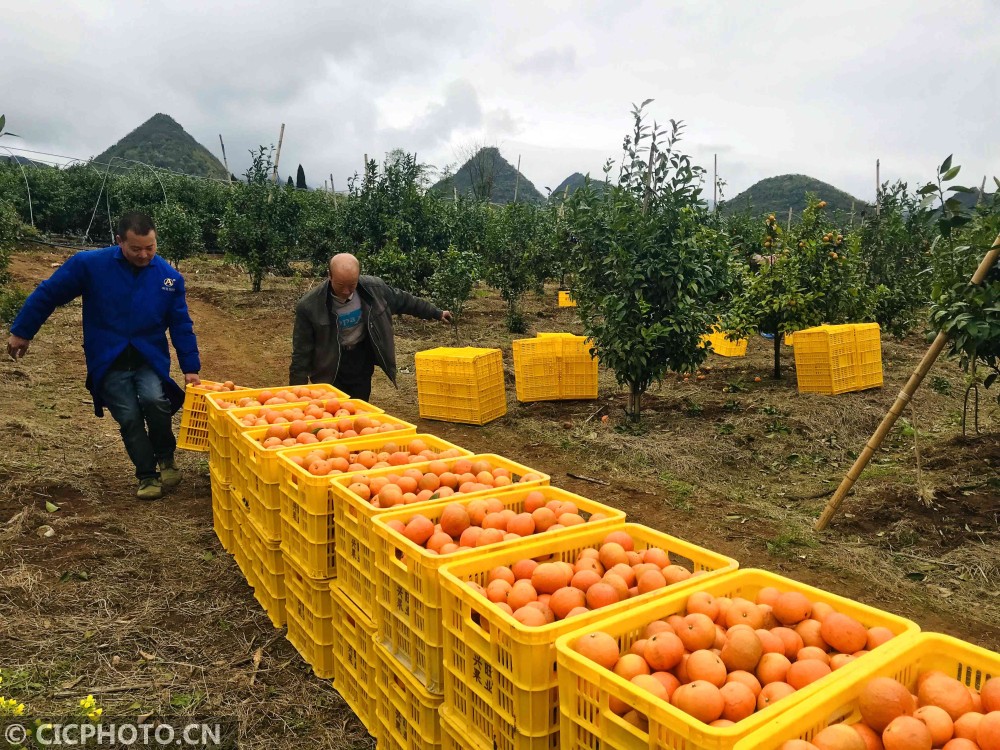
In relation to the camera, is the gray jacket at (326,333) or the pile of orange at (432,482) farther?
the gray jacket at (326,333)

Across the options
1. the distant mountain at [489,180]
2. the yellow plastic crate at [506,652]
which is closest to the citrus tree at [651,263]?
the yellow plastic crate at [506,652]

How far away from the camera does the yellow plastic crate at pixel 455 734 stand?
2111 millimetres

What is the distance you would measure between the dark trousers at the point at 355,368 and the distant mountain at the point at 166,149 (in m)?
65.2

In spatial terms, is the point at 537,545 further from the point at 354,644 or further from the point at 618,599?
the point at 354,644

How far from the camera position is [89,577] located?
14.2 ft

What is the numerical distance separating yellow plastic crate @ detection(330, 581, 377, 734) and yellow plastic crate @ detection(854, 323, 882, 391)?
8.22m

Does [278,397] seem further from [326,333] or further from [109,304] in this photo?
[109,304]

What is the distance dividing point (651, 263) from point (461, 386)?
9.26 ft

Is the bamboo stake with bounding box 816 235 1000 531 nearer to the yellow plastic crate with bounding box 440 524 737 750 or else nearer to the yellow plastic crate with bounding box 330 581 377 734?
the yellow plastic crate with bounding box 440 524 737 750

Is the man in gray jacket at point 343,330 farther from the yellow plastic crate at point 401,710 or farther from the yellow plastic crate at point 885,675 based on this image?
the yellow plastic crate at point 885,675

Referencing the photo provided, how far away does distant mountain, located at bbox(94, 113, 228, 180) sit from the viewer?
67438 millimetres

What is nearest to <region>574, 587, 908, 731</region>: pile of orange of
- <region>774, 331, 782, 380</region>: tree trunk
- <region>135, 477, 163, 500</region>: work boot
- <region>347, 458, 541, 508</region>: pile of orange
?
<region>347, 458, 541, 508</region>: pile of orange

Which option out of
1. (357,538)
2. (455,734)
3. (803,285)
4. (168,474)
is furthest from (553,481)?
(803,285)

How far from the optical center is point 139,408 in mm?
5574
